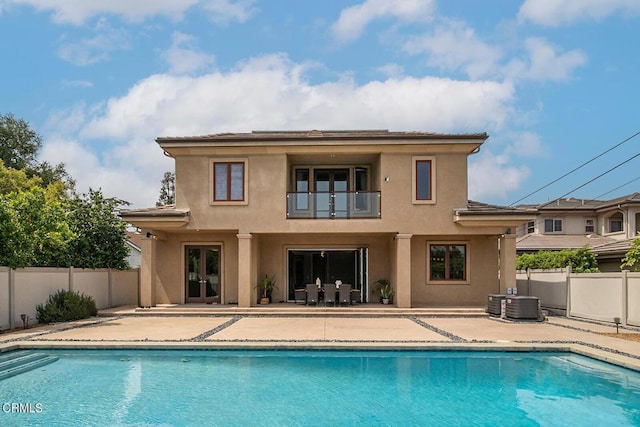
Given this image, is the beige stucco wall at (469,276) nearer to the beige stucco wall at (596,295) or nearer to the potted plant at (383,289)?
the potted plant at (383,289)

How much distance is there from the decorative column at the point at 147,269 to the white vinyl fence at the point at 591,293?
1439cm

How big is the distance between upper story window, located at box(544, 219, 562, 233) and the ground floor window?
63.2ft

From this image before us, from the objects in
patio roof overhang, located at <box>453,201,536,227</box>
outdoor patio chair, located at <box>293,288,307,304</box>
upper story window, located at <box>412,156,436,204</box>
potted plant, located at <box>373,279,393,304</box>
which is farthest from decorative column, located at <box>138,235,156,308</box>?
patio roof overhang, located at <box>453,201,536,227</box>

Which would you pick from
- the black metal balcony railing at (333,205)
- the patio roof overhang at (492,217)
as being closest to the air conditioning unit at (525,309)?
the patio roof overhang at (492,217)

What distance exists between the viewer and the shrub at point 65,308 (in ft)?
51.3

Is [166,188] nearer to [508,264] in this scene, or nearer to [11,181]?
[11,181]

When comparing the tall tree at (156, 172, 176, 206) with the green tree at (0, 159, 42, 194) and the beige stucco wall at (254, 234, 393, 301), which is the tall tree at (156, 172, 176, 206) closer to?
the green tree at (0, 159, 42, 194)

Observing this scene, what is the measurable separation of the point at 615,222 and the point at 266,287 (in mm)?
26574

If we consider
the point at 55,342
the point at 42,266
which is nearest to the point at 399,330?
the point at 55,342

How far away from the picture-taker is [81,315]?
16.5 m

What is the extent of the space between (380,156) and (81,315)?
11.3 m

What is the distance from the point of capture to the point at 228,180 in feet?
61.9

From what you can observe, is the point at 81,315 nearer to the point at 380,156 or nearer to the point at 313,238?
the point at 313,238

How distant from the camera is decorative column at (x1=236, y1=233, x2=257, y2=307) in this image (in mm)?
18422
